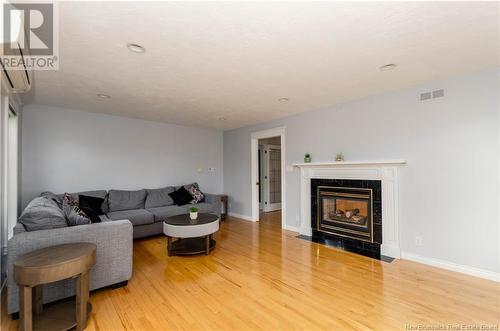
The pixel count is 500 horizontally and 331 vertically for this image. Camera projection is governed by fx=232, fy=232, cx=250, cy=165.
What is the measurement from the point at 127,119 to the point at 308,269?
460 centimetres

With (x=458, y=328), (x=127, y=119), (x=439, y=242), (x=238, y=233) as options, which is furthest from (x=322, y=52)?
(x=127, y=119)

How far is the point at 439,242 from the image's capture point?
3.01 meters

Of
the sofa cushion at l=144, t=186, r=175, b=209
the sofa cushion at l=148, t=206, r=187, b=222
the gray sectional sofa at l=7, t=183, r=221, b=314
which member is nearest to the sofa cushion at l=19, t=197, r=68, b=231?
A: the gray sectional sofa at l=7, t=183, r=221, b=314

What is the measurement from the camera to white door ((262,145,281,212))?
23.4 ft

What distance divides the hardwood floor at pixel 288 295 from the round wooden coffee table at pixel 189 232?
7.9 inches

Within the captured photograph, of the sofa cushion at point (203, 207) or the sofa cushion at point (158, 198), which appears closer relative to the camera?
the sofa cushion at point (158, 198)

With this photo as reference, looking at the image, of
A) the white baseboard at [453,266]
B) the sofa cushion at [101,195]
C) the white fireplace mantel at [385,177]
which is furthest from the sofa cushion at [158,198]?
the white baseboard at [453,266]

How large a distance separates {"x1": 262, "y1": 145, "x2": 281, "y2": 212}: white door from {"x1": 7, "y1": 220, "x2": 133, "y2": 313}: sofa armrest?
490cm

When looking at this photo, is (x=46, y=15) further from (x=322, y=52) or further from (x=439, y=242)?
(x=439, y=242)

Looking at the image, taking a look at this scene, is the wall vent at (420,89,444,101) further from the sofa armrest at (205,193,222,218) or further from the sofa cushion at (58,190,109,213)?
the sofa cushion at (58,190,109,213)

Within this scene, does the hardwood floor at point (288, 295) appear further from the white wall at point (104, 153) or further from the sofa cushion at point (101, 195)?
the white wall at point (104, 153)

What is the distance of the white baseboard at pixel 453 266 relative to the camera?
2660 mm

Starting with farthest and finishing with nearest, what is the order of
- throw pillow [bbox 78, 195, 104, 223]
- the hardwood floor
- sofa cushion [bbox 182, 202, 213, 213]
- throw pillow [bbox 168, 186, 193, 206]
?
throw pillow [bbox 168, 186, 193, 206] < sofa cushion [bbox 182, 202, 213, 213] < throw pillow [bbox 78, 195, 104, 223] < the hardwood floor

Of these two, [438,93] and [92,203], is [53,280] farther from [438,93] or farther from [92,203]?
[438,93]
